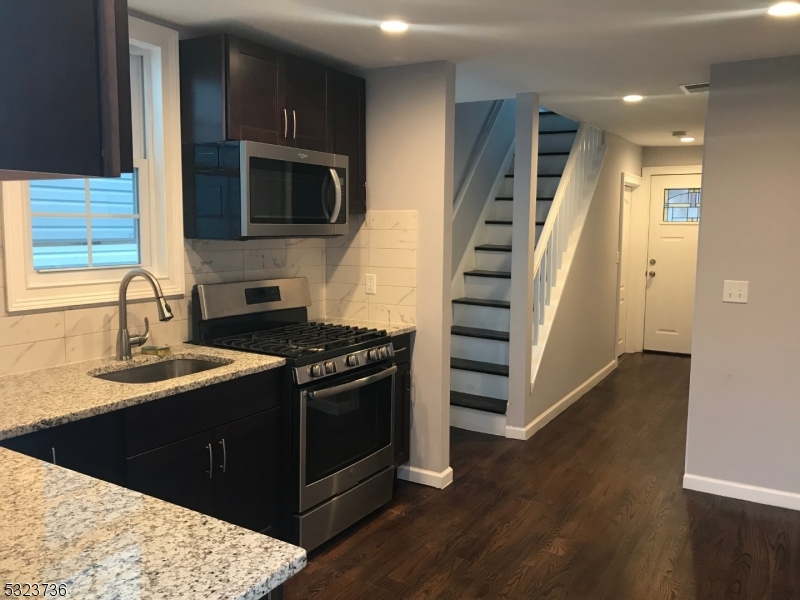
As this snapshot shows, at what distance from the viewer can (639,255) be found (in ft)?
23.7

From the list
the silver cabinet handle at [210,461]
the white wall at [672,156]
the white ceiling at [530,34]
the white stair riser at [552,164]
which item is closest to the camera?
the silver cabinet handle at [210,461]

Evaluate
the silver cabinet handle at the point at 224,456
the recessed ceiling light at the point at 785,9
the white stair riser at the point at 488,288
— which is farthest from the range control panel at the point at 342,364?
the recessed ceiling light at the point at 785,9

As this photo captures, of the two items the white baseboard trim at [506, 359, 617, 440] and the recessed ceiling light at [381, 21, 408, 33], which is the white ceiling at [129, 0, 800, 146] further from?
the white baseboard trim at [506, 359, 617, 440]

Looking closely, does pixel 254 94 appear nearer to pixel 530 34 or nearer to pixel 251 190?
pixel 251 190

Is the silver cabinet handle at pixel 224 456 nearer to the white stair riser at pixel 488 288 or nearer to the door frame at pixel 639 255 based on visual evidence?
the white stair riser at pixel 488 288

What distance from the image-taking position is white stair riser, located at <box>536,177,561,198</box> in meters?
5.59

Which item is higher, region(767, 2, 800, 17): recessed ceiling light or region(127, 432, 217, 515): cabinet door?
region(767, 2, 800, 17): recessed ceiling light

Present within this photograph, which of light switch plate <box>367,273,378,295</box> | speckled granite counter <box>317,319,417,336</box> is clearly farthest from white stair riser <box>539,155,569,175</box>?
speckled granite counter <box>317,319,417,336</box>

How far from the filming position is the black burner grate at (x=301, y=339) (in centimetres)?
287

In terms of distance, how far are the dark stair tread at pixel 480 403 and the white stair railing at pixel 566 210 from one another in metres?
0.52

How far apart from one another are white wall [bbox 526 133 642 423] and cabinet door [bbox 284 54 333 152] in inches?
90.8

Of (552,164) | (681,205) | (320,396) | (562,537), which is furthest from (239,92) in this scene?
(681,205)

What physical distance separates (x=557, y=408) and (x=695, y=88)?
7.96ft

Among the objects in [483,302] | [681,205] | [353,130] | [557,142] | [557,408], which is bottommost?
[557,408]
